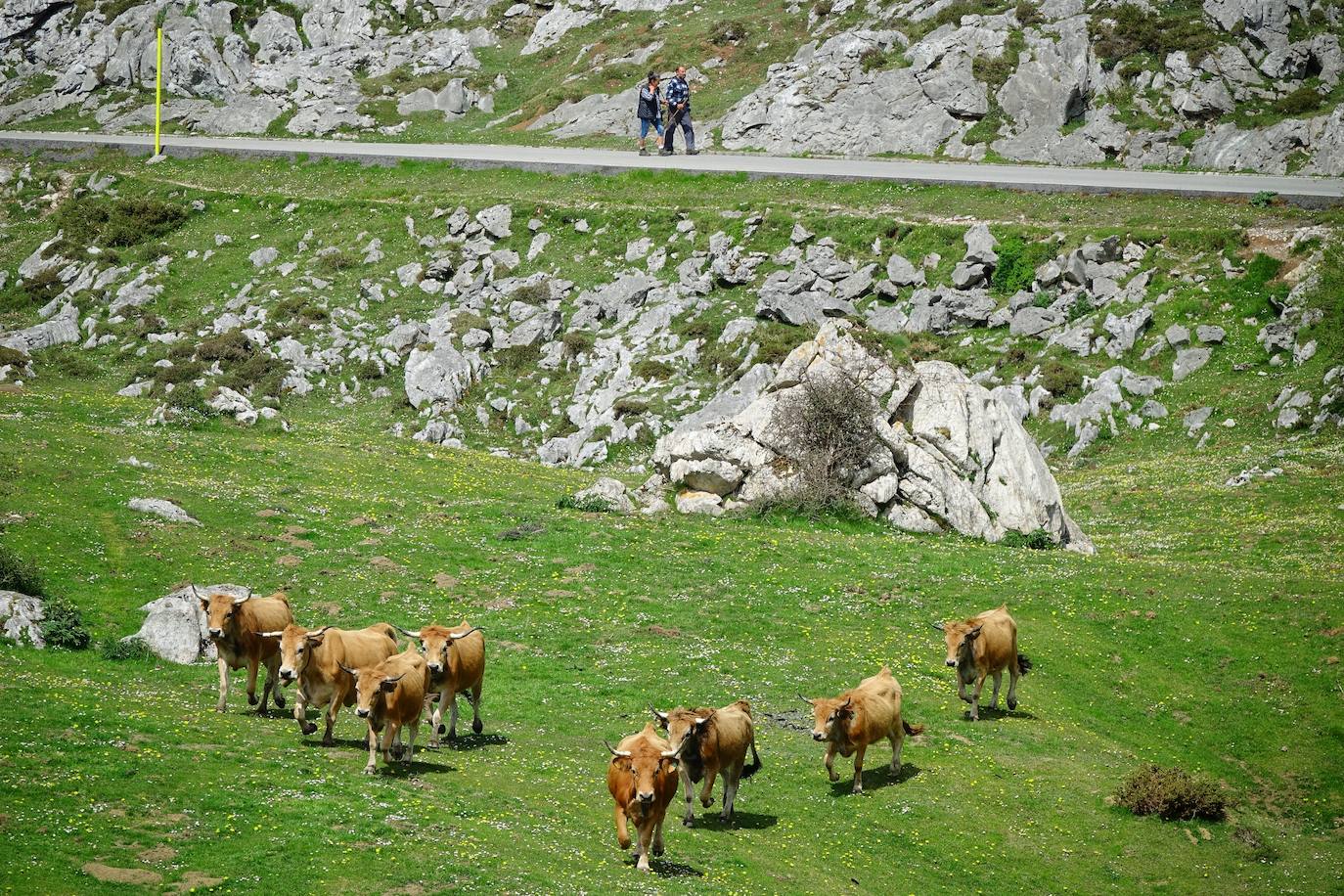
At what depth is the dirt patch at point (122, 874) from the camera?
56.4 ft

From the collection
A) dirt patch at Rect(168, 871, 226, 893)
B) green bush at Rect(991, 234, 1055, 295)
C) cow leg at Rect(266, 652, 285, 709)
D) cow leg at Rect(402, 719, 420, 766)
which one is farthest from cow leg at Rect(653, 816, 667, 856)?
green bush at Rect(991, 234, 1055, 295)


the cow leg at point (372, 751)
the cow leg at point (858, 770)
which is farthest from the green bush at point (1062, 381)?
the cow leg at point (372, 751)

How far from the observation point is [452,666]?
83.7 ft

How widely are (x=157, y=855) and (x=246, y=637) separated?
836 cm

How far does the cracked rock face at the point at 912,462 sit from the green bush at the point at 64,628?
24.0 metres

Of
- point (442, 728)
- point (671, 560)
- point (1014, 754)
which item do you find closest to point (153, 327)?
point (671, 560)

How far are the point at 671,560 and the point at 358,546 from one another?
10124 millimetres

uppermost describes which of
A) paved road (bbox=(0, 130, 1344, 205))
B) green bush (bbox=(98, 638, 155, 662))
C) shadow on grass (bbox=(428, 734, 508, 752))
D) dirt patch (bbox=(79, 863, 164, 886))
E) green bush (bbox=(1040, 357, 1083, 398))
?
paved road (bbox=(0, 130, 1344, 205))

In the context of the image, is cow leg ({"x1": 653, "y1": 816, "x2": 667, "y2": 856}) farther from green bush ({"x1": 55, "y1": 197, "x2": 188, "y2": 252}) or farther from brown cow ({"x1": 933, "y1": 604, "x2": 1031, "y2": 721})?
green bush ({"x1": 55, "y1": 197, "x2": 188, "y2": 252})

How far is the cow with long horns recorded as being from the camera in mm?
20406

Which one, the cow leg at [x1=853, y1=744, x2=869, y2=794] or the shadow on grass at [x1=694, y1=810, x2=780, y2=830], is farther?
the cow leg at [x1=853, y1=744, x2=869, y2=794]

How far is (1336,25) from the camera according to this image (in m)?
81.4

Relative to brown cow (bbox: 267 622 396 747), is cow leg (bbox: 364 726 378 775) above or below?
below

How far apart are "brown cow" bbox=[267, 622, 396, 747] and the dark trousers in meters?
66.0
